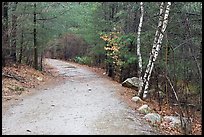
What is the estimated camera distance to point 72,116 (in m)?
11.6

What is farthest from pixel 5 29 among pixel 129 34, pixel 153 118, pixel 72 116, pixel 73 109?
pixel 153 118

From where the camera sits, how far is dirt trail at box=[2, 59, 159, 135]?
979 centimetres

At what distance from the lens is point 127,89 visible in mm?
19344

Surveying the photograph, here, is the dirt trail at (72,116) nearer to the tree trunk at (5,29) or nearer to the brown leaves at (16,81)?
the brown leaves at (16,81)

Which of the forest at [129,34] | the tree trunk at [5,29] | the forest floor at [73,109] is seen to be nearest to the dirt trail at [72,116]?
the forest floor at [73,109]

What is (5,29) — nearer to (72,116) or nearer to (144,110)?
(72,116)

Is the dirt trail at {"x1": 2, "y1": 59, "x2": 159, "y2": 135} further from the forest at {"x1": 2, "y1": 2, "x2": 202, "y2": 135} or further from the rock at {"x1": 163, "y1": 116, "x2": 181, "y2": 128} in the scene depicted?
the forest at {"x1": 2, "y1": 2, "x2": 202, "y2": 135}

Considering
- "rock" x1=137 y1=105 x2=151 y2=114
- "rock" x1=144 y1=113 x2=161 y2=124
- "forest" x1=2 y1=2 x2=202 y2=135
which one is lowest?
"rock" x1=137 y1=105 x2=151 y2=114

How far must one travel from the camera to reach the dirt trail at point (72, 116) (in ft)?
32.1

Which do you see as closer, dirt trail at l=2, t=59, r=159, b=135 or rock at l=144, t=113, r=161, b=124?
dirt trail at l=2, t=59, r=159, b=135

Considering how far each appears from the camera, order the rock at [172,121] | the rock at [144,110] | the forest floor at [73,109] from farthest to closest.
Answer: the rock at [144,110] → the rock at [172,121] → the forest floor at [73,109]

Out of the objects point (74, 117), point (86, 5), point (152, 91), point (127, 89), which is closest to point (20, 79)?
point (127, 89)

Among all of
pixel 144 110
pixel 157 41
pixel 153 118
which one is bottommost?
pixel 144 110

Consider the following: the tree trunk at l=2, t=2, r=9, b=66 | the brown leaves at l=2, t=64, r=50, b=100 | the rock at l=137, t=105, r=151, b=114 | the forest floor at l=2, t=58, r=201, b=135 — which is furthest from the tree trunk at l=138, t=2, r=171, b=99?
the tree trunk at l=2, t=2, r=9, b=66
